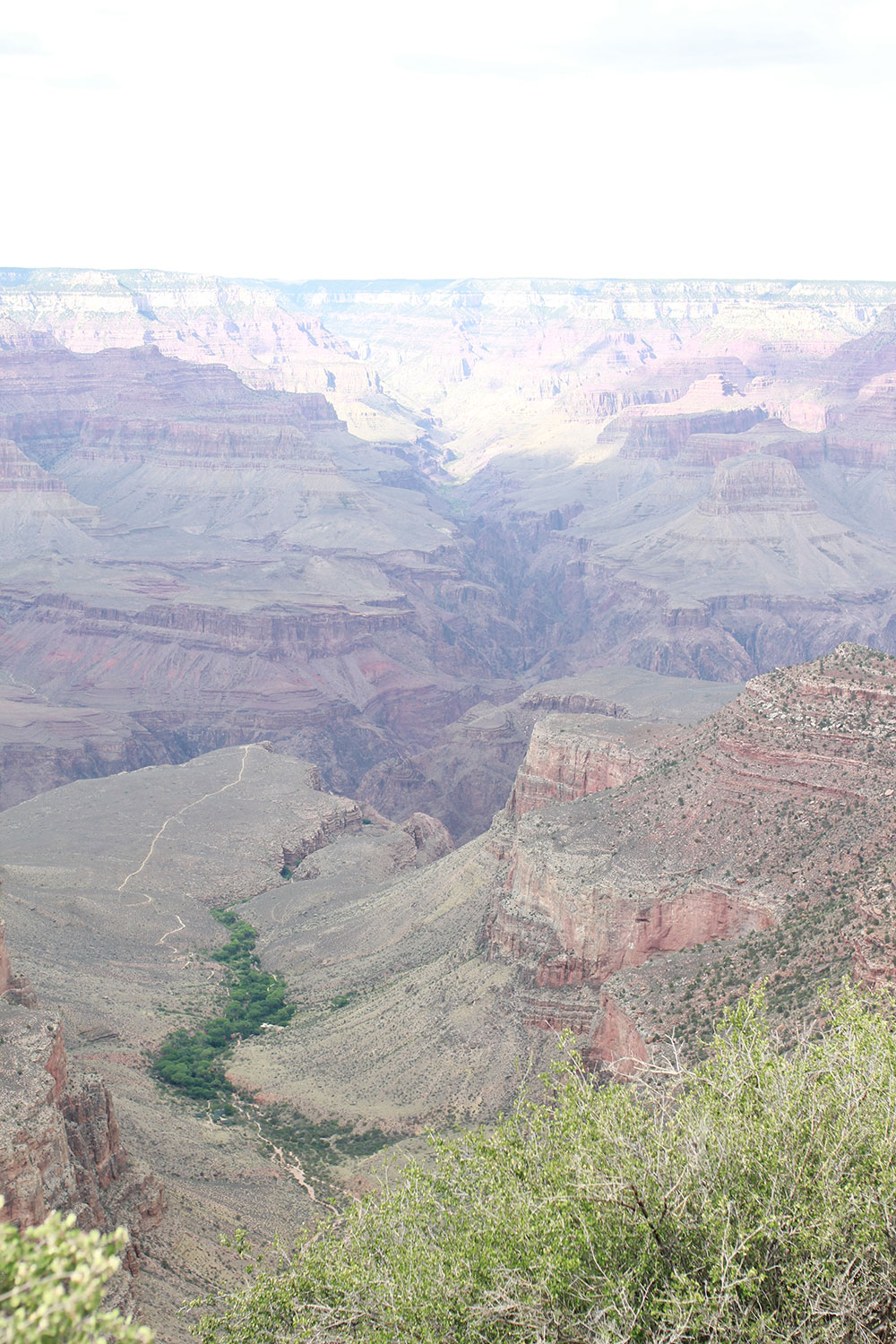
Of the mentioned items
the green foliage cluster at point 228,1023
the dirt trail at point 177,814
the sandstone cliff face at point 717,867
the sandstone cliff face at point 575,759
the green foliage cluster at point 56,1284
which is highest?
the green foliage cluster at point 56,1284

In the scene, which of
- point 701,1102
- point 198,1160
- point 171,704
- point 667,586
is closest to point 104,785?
point 171,704

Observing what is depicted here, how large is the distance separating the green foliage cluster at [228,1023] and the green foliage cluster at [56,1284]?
4176cm

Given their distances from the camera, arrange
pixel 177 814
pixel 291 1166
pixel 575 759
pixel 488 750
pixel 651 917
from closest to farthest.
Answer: pixel 291 1166 < pixel 651 917 < pixel 575 759 < pixel 177 814 < pixel 488 750

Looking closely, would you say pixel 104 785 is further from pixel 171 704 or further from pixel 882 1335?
pixel 882 1335

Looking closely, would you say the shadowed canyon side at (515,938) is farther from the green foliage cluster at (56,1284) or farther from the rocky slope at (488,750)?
the rocky slope at (488,750)

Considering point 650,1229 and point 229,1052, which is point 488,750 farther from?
point 650,1229

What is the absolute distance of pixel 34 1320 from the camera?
1320cm

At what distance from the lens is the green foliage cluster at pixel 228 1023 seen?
55.8m

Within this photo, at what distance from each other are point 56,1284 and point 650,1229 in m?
11.7

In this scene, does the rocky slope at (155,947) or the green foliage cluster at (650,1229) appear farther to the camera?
the rocky slope at (155,947)

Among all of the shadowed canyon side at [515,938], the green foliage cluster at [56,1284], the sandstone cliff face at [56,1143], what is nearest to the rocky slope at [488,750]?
the shadowed canyon side at [515,938]

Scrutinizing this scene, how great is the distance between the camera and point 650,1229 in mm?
21875

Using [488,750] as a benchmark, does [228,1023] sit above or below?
above

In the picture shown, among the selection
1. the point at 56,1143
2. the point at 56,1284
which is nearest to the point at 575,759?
the point at 56,1143
